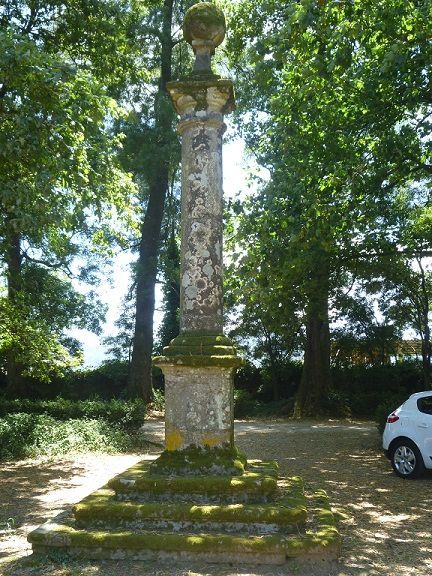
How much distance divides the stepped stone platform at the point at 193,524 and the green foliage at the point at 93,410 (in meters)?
10.3

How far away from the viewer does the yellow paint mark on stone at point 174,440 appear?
6.39 m

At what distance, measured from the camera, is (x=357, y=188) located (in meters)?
11.7

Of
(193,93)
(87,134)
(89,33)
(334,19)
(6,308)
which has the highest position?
(89,33)

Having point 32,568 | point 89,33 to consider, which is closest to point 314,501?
point 32,568

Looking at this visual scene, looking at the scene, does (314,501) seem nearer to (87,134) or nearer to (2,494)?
(2,494)

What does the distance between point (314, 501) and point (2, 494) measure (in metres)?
4.89

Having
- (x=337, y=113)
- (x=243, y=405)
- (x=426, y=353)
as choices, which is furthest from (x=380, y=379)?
(x=337, y=113)

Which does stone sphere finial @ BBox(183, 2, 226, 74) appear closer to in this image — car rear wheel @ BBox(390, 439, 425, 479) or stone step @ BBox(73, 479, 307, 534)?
stone step @ BBox(73, 479, 307, 534)

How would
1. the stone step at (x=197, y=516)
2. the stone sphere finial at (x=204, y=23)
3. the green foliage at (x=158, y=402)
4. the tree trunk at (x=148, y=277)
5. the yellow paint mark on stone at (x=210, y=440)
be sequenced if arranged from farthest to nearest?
the green foliage at (x=158, y=402), the tree trunk at (x=148, y=277), the stone sphere finial at (x=204, y=23), the yellow paint mark on stone at (x=210, y=440), the stone step at (x=197, y=516)

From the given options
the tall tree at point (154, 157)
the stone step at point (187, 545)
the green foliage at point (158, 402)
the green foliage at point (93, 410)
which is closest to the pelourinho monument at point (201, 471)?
the stone step at point (187, 545)

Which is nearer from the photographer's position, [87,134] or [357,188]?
[87,134]

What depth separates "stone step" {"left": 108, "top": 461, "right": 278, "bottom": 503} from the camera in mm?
5914

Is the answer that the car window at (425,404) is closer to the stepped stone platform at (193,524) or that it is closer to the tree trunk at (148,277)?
the stepped stone platform at (193,524)

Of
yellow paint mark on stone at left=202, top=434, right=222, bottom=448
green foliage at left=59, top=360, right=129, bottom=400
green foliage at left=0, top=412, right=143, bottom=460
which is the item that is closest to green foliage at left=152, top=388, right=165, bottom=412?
green foliage at left=59, top=360, right=129, bottom=400
